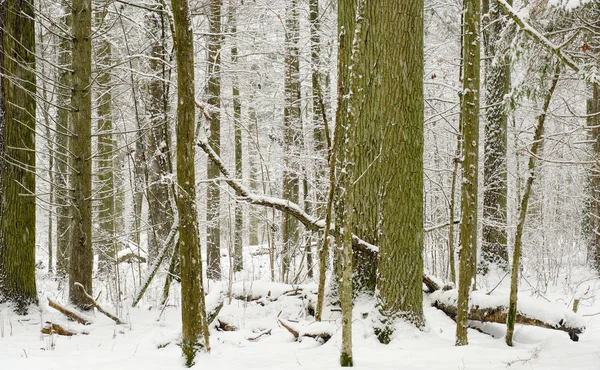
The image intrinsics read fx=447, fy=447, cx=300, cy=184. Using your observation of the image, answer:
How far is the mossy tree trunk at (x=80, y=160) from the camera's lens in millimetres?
5930

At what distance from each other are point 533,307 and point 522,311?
116 millimetres

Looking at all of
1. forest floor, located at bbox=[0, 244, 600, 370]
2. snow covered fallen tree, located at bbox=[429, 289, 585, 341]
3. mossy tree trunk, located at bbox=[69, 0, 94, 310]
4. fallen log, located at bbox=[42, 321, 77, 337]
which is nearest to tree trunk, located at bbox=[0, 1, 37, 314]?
forest floor, located at bbox=[0, 244, 600, 370]

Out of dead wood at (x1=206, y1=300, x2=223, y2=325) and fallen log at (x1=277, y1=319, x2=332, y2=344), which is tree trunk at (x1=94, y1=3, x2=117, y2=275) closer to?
dead wood at (x1=206, y1=300, x2=223, y2=325)

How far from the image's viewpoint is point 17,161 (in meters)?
6.03

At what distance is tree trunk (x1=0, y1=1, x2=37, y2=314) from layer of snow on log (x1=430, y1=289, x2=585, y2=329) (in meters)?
5.34

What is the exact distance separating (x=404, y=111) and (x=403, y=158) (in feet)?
1.49

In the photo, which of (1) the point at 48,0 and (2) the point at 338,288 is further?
(1) the point at 48,0

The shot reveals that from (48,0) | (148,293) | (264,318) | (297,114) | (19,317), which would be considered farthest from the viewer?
(297,114)

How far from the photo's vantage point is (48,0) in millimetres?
10297

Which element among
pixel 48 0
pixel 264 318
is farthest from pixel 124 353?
pixel 48 0

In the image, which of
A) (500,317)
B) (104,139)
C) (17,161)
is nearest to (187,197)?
(500,317)

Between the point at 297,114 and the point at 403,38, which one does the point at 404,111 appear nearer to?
the point at 403,38

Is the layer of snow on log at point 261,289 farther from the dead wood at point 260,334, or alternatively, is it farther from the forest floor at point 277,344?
the dead wood at point 260,334

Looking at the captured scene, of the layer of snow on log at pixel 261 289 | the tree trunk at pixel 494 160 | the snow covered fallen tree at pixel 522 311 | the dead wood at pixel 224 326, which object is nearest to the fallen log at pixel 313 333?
the dead wood at pixel 224 326
